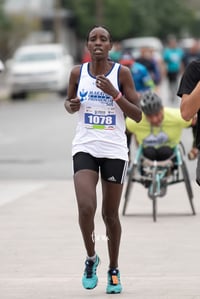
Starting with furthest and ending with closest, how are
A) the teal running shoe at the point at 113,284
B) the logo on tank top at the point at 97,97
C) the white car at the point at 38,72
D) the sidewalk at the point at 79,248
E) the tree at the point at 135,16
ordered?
the tree at the point at 135,16 → the white car at the point at 38,72 → the sidewalk at the point at 79,248 → the teal running shoe at the point at 113,284 → the logo on tank top at the point at 97,97

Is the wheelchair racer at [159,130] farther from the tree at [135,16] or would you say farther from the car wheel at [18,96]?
the tree at [135,16]

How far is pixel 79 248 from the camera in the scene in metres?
10.4

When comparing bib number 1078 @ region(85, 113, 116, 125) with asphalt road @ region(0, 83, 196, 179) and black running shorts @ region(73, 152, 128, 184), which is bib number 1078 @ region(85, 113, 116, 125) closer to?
black running shorts @ region(73, 152, 128, 184)

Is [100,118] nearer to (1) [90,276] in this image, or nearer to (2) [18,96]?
(1) [90,276]

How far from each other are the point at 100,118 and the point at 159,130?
4.40m

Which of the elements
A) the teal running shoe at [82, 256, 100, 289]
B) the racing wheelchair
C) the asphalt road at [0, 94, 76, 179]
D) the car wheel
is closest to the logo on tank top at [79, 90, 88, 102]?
the teal running shoe at [82, 256, 100, 289]

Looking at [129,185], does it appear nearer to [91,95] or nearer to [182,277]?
[182,277]

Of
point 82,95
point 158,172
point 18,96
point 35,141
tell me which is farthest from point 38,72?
point 82,95

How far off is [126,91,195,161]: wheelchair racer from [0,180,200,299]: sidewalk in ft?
2.33

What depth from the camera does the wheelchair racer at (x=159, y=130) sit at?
40.0 feet

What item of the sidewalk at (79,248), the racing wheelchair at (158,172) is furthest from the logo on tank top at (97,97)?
the racing wheelchair at (158,172)

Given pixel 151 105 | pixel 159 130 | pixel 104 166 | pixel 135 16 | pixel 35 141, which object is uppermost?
pixel 104 166

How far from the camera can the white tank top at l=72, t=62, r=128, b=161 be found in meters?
7.98

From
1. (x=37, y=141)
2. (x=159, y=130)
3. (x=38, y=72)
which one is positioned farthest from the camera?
(x=38, y=72)
